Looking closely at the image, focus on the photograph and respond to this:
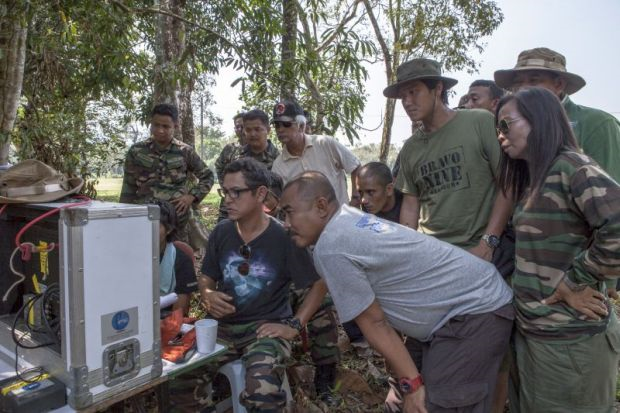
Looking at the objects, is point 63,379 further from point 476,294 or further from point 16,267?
point 476,294

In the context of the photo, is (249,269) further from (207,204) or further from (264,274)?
(207,204)

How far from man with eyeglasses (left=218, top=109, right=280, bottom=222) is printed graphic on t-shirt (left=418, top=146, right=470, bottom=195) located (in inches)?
78.8

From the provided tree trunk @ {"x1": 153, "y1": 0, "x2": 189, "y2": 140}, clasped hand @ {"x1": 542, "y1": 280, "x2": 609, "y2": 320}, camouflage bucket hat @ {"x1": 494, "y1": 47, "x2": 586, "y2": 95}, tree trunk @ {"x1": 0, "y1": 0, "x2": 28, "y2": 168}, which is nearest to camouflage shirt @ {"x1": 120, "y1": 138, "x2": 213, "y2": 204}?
tree trunk @ {"x1": 153, "y1": 0, "x2": 189, "y2": 140}

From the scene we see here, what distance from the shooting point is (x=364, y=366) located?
349 cm

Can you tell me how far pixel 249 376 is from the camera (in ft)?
6.96

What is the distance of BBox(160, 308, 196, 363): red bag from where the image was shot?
193 cm

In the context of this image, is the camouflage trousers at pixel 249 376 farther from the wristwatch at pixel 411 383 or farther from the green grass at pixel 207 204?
the green grass at pixel 207 204

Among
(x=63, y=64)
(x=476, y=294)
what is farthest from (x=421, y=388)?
(x=63, y=64)

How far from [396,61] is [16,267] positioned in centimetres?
1167

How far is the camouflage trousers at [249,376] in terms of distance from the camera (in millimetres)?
2078

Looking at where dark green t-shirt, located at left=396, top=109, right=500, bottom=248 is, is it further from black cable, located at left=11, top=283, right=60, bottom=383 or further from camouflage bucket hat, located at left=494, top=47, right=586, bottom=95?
black cable, located at left=11, top=283, right=60, bottom=383

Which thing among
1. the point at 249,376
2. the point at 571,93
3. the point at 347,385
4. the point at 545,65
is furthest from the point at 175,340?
the point at 571,93

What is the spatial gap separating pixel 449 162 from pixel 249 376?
146 cm

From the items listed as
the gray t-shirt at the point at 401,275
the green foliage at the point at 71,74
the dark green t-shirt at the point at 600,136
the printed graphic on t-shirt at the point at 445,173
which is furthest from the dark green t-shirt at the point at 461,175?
the green foliage at the point at 71,74
